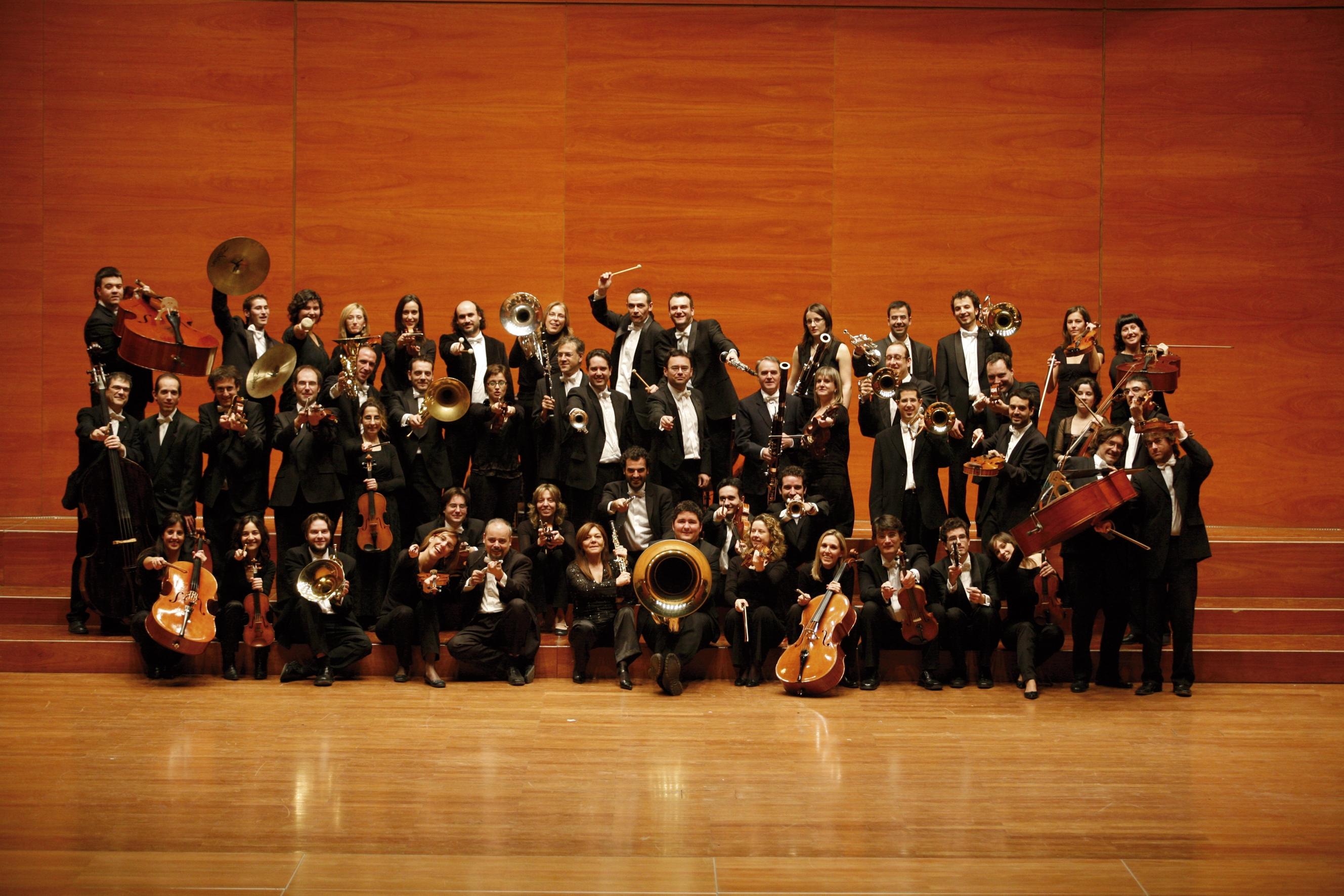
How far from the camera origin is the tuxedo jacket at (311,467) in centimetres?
585

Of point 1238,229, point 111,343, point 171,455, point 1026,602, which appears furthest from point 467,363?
point 1238,229

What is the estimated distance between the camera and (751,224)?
318 inches

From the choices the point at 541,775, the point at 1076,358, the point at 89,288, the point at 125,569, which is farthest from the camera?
the point at 89,288

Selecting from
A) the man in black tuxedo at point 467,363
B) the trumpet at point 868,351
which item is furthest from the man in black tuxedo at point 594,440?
the trumpet at point 868,351

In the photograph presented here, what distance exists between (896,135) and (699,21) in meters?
1.50

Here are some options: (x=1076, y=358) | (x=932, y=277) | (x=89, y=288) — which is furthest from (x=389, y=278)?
(x=1076, y=358)

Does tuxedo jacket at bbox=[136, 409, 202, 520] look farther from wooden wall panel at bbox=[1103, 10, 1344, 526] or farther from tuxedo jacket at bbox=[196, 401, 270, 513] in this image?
wooden wall panel at bbox=[1103, 10, 1344, 526]

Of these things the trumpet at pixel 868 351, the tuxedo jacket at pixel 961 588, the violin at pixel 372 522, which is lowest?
the tuxedo jacket at pixel 961 588

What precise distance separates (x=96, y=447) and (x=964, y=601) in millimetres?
4164

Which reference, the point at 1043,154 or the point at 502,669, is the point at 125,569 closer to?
the point at 502,669

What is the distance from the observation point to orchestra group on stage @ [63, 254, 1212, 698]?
5.62 meters

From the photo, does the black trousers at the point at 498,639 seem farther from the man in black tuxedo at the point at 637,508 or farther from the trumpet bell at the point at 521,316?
the trumpet bell at the point at 521,316

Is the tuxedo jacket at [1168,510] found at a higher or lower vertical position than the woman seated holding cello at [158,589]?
higher

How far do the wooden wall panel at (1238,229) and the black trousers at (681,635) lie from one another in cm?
405
